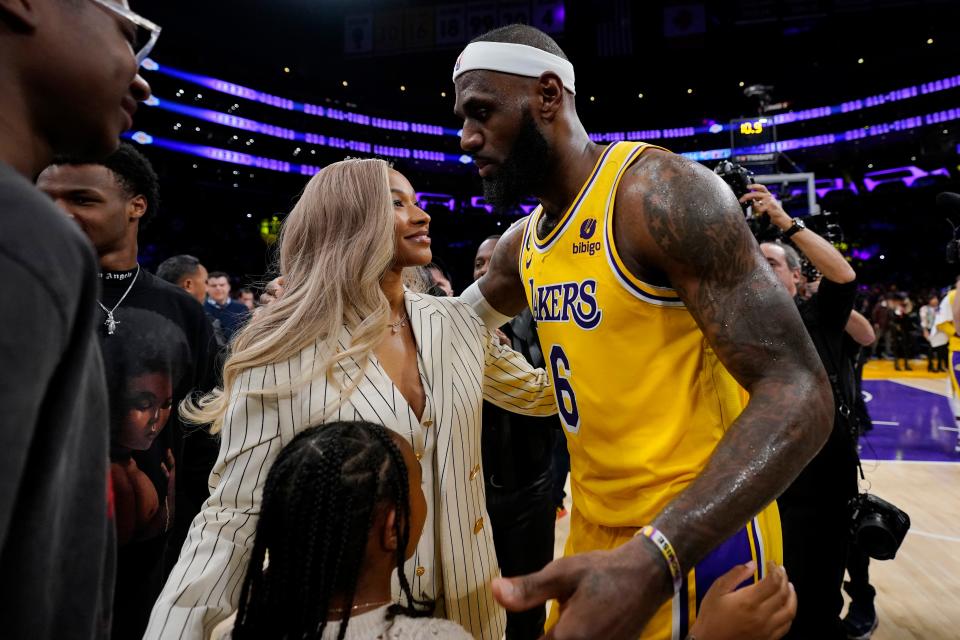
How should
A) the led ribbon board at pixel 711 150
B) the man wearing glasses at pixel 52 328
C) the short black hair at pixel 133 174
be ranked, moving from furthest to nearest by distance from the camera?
the led ribbon board at pixel 711 150 < the short black hair at pixel 133 174 < the man wearing glasses at pixel 52 328

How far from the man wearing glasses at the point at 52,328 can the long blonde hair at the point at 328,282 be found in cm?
76

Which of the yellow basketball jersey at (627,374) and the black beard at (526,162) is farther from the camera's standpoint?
the black beard at (526,162)

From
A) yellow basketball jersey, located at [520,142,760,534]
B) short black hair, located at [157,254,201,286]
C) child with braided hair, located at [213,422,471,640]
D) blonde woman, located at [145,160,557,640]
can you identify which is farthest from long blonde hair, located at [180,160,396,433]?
short black hair, located at [157,254,201,286]

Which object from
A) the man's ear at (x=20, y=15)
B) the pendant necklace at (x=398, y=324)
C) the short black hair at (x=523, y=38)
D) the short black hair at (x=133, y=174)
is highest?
the short black hair at (x=523, y=38)

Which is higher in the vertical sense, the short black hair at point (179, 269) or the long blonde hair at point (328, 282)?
the short black hair at point (179, 269)

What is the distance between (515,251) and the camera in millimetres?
2055

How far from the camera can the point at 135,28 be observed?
2.76 ft

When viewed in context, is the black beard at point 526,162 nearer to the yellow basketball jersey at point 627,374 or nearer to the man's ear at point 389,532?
the yellow basketball jersey at point 627,374

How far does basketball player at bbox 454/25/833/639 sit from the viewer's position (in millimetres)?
1031

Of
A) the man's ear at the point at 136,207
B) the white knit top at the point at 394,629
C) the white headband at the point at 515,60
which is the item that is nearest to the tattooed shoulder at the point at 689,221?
the white headband at the point at 515,60

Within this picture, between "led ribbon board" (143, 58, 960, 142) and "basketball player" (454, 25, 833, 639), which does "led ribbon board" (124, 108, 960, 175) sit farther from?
"basketball player" (454, 25, 833, 639)

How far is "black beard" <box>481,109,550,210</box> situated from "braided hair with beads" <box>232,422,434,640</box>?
0.93 m

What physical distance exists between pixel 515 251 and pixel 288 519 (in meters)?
1.23

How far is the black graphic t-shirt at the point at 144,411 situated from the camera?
79.6 inches
